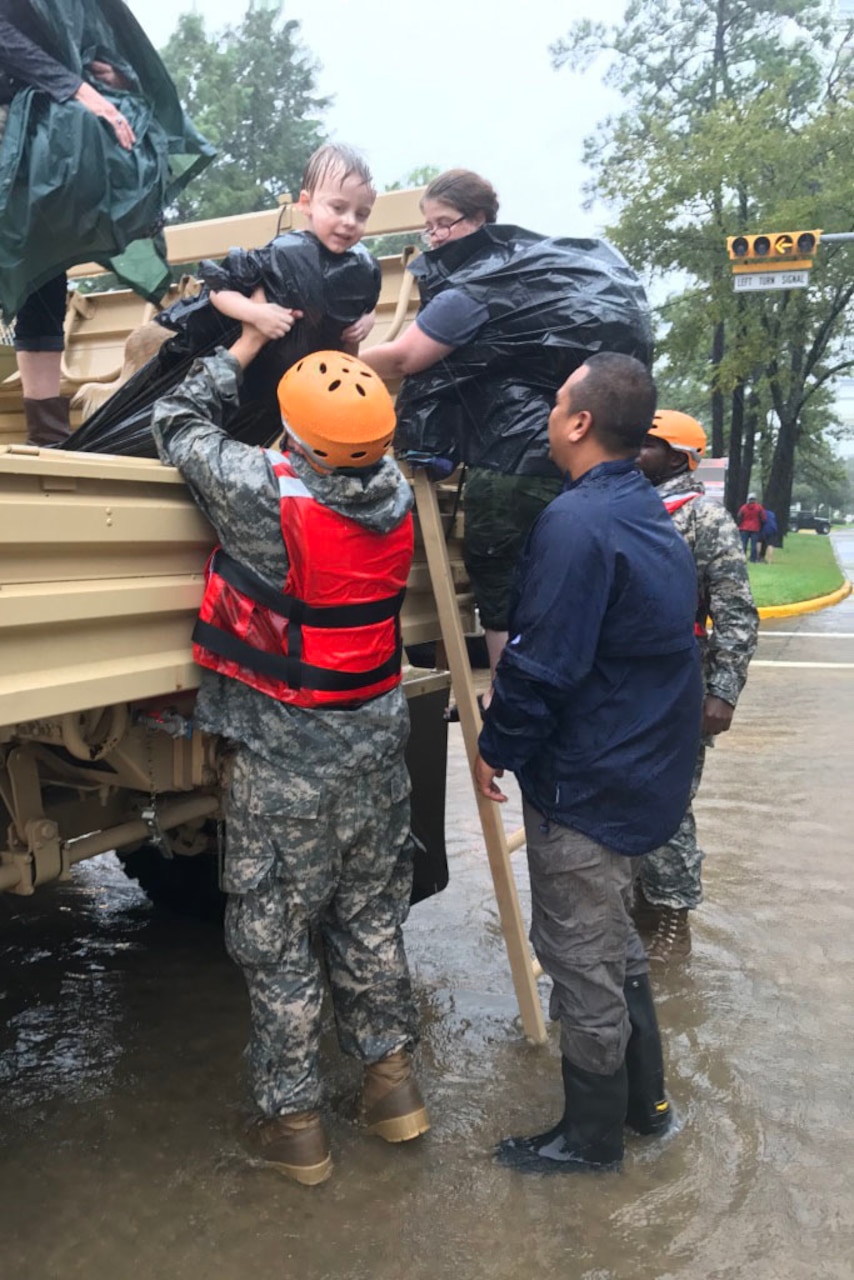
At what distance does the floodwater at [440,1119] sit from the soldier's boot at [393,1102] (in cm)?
5

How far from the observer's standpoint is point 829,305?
19594mm

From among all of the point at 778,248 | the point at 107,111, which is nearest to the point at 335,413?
the point at 107,111

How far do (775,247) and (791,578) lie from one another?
18.2 ft

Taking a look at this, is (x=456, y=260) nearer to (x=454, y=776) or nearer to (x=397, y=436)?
(x=397, y=436)

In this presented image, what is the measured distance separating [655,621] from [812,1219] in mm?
1291

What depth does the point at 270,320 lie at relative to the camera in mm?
2439

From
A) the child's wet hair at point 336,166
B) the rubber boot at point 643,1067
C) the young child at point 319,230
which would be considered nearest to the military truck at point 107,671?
the young child at point 319,230

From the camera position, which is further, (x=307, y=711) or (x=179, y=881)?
(x=179, y=881)

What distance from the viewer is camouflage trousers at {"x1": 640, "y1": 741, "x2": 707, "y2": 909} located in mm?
3768

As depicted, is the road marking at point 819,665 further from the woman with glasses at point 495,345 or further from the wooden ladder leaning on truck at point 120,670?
the woman with glasses at point 495,345

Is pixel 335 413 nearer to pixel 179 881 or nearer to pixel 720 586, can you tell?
pixel 720 586

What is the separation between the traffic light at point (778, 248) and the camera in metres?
12.9

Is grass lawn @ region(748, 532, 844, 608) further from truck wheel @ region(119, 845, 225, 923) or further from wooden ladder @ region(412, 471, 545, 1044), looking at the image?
wooden ladder @ region(412, 471, 545, 1044)

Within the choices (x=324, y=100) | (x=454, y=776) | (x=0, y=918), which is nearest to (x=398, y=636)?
(x=0, y=918)
